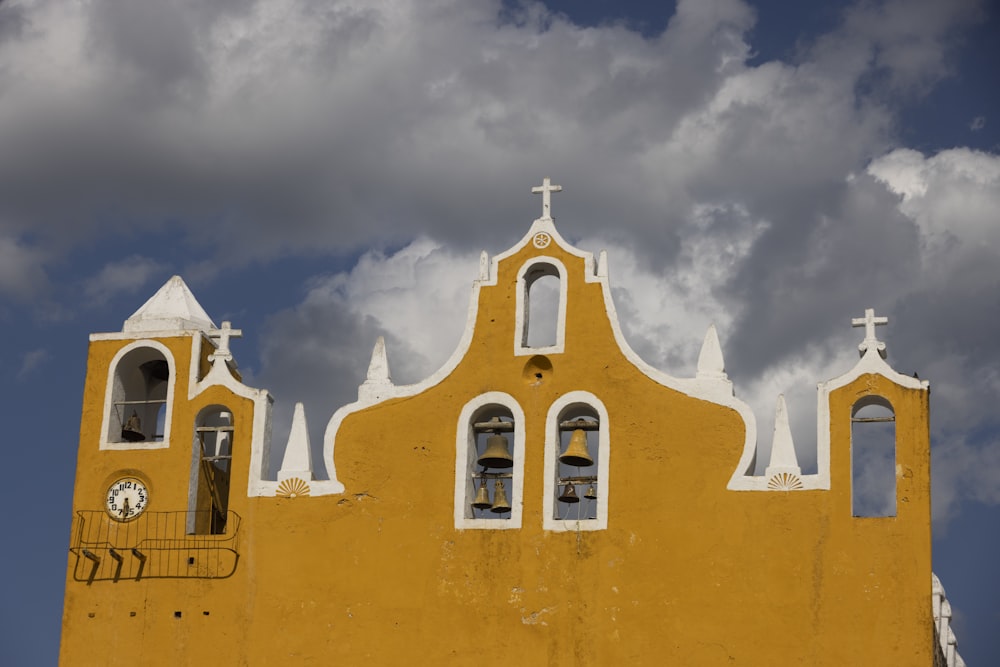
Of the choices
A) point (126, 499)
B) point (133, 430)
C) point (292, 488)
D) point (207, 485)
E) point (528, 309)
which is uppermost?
point (528, 309)

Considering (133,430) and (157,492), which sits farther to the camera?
(133,430)

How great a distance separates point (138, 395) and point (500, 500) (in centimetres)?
687

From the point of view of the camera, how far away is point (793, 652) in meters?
28.4

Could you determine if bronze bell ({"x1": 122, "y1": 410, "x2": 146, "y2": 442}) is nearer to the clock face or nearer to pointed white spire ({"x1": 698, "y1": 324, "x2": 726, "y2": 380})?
the clock face

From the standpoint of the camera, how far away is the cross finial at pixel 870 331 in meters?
29.7

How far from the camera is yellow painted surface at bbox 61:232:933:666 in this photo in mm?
28609

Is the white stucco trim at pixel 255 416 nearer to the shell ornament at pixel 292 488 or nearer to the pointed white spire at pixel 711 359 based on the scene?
the shell ornament at pixel 292 488

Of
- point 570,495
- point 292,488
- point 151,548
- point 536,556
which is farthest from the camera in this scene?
point 151,548

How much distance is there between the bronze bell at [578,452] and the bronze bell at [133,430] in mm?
7168

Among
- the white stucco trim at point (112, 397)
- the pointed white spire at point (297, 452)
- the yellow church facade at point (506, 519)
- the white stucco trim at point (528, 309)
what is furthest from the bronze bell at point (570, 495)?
the white stucco trim at point (112, 397)

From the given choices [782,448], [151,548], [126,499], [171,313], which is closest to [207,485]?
[126,499]

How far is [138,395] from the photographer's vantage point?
111ft

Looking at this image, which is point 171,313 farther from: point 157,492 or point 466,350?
point 466,350

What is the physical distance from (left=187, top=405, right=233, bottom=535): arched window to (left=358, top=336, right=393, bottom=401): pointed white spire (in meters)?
2.31
